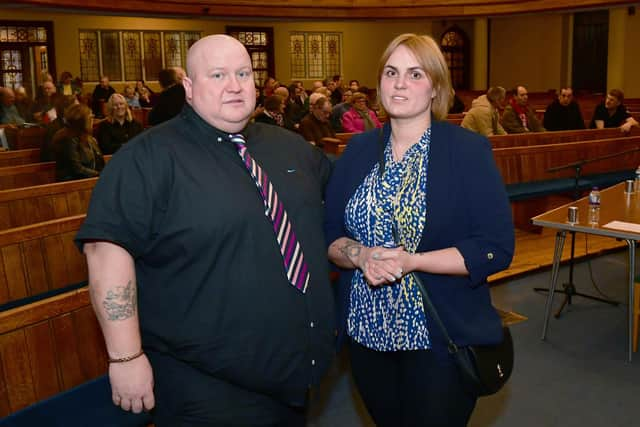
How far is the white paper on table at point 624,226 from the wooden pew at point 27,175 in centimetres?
378

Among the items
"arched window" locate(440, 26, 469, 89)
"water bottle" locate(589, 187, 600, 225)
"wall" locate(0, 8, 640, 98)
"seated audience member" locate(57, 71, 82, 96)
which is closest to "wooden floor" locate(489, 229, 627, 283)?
"water bottle" locate(589, 187, 600, 225)

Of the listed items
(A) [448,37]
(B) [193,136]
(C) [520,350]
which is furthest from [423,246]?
(A) [448,37]

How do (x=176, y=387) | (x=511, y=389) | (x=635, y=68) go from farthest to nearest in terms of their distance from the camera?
(x=635, y=68) → (x=511, y=389) → (x=176, y=387)

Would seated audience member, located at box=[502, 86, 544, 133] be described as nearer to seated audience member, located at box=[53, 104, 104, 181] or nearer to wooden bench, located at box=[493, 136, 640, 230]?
wooden bench, located at box=[493, 136, 640, 230]

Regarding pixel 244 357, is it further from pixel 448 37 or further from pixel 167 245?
pixel 448 37

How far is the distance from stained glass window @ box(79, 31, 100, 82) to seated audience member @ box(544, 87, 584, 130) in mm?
10597

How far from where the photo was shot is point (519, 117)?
9.42 metres

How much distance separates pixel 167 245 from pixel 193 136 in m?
0.28

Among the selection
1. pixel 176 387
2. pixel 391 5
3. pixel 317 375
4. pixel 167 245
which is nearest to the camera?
pixel 167 245

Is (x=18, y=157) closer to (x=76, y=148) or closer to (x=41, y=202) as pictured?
(x=76, y=148)

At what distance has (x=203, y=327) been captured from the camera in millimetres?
1713

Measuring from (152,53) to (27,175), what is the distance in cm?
1199

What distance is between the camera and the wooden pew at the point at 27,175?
215 inches

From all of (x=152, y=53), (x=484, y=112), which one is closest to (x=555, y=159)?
(x=484, y=112)
